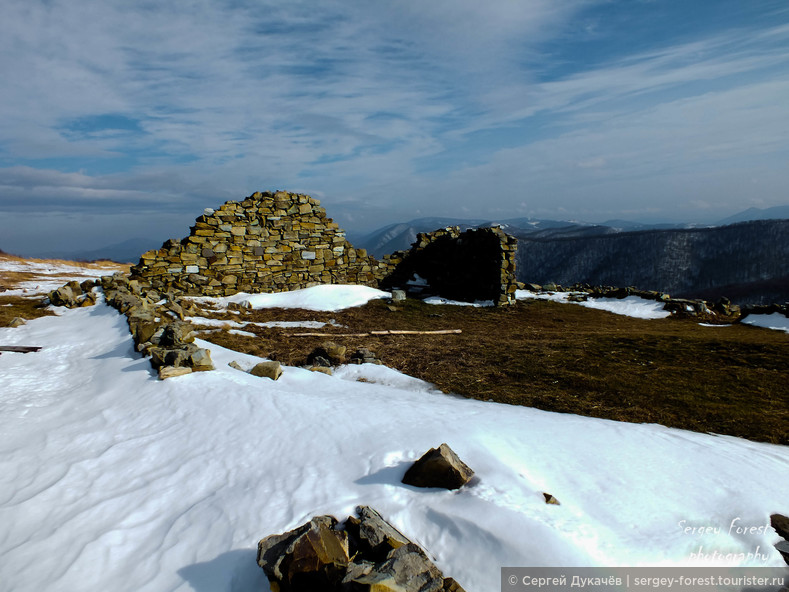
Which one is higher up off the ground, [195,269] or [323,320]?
[195,269]

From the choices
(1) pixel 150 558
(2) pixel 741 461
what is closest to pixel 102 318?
(1) pixel 150 558

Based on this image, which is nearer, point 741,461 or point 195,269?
point 741,461

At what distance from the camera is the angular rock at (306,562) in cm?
229

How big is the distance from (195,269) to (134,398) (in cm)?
1020

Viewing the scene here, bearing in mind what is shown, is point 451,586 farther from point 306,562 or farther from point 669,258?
point 669,258

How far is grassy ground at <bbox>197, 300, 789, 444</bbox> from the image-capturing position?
526 centimetres

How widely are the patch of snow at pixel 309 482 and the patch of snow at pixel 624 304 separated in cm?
1111

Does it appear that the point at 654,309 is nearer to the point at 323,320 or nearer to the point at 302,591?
the point at 323,320

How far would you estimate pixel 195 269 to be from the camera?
1378 cm

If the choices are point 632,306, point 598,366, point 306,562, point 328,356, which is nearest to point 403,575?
→ point 306,562

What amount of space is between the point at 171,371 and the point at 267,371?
1.15 meters

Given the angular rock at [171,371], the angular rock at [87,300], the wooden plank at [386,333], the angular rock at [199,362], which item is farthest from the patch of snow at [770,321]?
the angular rock at [87,300]

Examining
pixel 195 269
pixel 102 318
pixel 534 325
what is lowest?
pixel 534 325

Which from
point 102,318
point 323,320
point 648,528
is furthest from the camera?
point 323,320
